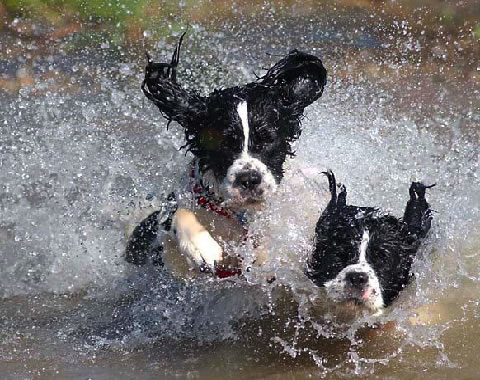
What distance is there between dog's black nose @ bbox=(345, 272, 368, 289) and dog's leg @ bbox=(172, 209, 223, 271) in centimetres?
83

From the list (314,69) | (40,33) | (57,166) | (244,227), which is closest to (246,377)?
(244,227)

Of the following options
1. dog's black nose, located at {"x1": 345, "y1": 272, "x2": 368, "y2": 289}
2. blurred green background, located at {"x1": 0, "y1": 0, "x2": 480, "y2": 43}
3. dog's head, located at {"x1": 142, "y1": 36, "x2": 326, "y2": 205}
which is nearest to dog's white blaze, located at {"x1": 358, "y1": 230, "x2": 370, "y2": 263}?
dog's black nose, located at {"x1": 345, "y1": 272, "x2": 368, "y2": 289}

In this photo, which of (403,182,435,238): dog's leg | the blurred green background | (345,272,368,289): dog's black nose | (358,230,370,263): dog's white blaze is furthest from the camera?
the blurred green background

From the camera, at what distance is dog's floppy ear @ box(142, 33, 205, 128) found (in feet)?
16.3

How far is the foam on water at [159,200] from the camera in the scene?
480 centimetres

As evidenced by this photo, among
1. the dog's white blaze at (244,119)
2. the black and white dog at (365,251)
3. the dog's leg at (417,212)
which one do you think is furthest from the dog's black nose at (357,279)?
the dog's white blaze at (244,119)

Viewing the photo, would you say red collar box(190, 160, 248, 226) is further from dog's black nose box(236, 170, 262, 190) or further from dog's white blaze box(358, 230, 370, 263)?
dog's white blaze box(358, 230, 370, 263)

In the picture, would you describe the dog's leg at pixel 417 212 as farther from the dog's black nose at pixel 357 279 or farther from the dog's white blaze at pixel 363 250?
the dog's black nose at pixel 357 279

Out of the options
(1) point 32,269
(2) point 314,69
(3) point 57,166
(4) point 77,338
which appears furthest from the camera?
(3) point 57,166

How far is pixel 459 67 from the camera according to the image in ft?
28.2

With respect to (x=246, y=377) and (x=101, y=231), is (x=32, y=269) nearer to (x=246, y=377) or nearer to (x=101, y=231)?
(x=101, y=231)

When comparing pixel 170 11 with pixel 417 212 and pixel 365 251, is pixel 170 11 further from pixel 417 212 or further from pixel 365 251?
pixel 365 251

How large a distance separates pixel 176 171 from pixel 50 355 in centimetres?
200

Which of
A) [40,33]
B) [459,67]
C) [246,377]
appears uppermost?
[40,33]
